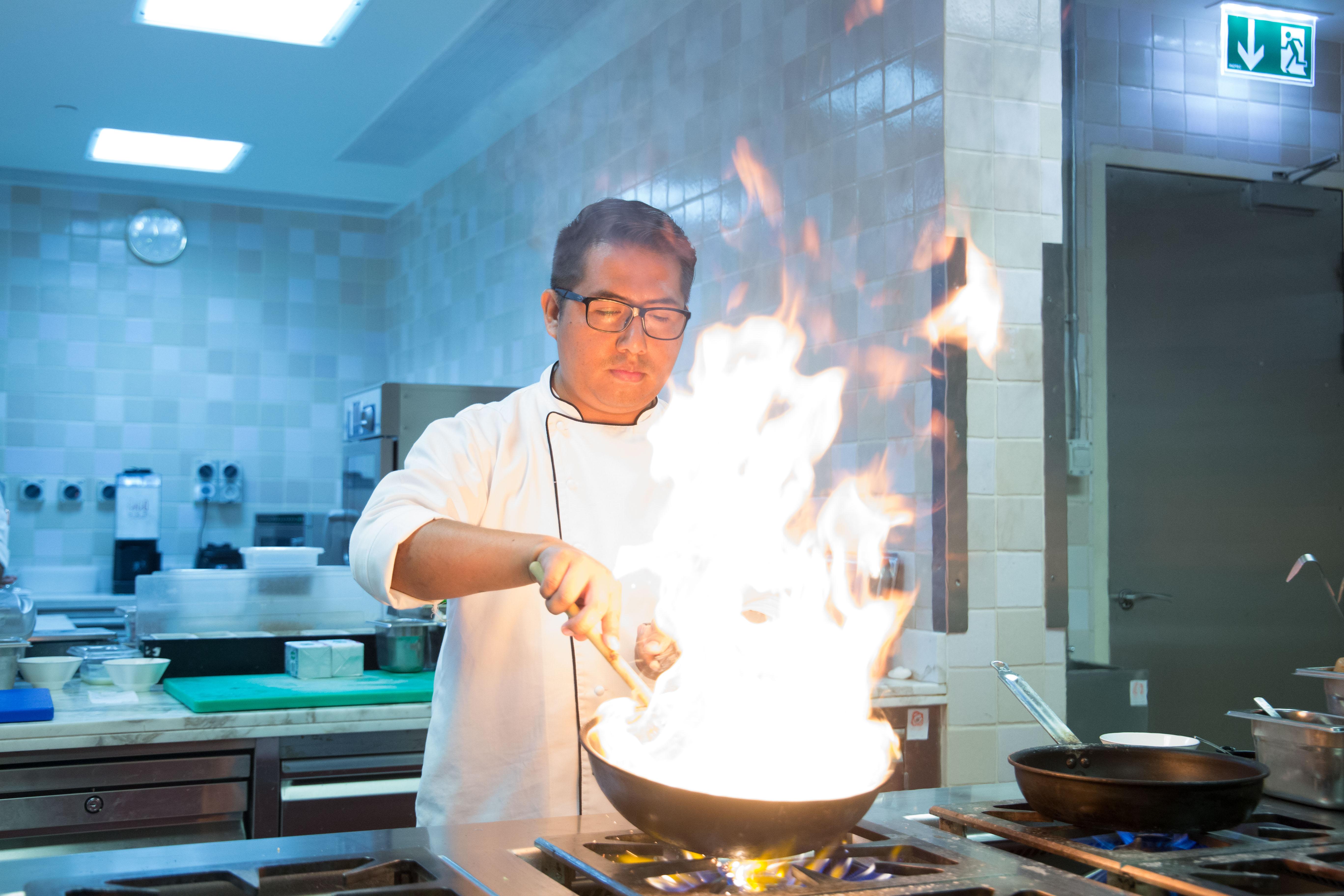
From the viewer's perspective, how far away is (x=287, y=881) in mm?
1107

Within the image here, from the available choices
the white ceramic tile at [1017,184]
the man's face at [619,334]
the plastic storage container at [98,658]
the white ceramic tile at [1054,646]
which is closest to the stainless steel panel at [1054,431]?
the white ceramic tile at [1054,646]

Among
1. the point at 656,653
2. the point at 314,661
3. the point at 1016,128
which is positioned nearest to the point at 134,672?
the point at 314,661

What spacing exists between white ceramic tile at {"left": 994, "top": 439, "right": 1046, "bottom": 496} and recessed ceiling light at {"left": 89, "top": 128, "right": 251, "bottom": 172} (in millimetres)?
4651

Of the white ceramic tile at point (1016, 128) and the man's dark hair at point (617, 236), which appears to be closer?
the man's dark hair at point (617, 236)

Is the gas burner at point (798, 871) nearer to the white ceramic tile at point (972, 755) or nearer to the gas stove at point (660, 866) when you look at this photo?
the gas stove at point (660, 866)

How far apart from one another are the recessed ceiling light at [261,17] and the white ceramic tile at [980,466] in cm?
283

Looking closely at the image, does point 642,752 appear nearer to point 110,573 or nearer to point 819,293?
point 819,293

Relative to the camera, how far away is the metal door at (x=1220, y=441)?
171 inches

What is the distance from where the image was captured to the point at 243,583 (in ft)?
11.8

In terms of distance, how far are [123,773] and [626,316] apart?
5.57 feet

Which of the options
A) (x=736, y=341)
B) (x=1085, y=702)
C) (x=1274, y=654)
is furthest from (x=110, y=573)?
(x=1274, y=654)

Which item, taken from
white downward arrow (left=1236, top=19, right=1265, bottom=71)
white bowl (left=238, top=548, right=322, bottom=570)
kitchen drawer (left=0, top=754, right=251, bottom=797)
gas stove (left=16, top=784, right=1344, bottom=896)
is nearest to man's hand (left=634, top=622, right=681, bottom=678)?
gas stove (left=16, top=784, right=1344, bottom=896)

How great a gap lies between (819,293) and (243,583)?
1.97m

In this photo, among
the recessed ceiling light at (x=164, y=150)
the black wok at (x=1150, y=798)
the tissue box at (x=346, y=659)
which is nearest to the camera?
the black wok at (x=1150, y=798)
